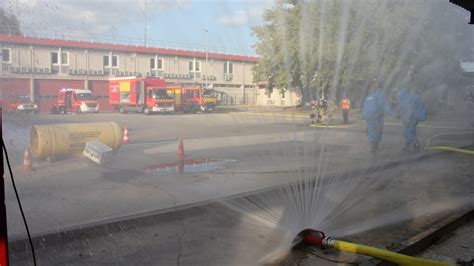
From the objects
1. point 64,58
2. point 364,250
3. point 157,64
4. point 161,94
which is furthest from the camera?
point 161,94

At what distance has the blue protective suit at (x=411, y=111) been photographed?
1060 cm

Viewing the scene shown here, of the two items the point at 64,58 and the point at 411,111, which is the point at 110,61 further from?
the point at 411,111

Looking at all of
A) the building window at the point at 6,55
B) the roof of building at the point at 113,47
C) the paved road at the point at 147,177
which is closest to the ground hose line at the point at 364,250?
the paved road at the point at 147,177

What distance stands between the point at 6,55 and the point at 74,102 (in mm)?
1583

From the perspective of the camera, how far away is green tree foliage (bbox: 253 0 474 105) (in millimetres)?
4375

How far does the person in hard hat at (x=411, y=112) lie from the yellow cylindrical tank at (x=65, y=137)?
7.53 meters

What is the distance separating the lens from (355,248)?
3.84 metres

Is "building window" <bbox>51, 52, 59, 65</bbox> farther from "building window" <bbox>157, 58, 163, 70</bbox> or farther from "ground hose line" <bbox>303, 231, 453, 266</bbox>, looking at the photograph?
"ground hose line" <bbox>303, 231, 453, 266</bbox>

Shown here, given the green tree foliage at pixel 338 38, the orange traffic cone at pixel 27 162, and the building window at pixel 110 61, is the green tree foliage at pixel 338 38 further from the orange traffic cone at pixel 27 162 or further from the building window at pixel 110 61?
the orange traffic cone at pixel 27 162

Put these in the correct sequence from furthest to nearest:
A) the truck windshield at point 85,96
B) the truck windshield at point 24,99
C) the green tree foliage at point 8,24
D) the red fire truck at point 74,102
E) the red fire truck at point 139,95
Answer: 1. the red fire truck at point 139,95
2. the truck windshield at point 85,96
3. the red fire truck at point 74,102
4. the truck windshield at point 24,99
5. the green tree foliage at point 8,24

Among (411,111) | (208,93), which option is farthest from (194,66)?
(411,111)

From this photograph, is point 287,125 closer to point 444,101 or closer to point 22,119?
point 22,119

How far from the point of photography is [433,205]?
5977 millimetres

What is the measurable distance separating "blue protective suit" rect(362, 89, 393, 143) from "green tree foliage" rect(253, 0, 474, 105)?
2062 millimetres
